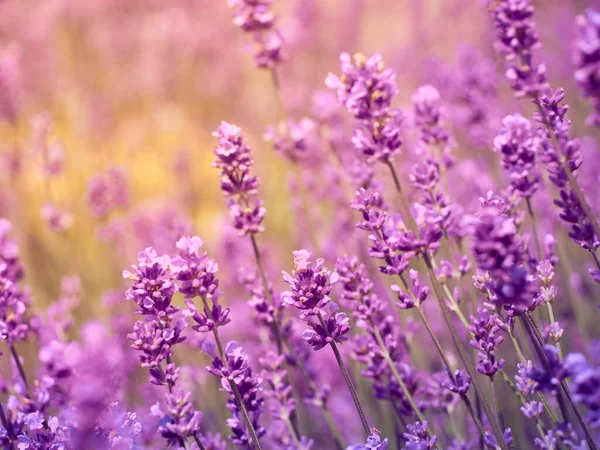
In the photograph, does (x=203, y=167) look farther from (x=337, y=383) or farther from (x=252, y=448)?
(x=252, y=448)

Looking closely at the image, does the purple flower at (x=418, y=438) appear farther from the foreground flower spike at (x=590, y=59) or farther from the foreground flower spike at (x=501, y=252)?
the foreground flower spike at (x=590, y=59)

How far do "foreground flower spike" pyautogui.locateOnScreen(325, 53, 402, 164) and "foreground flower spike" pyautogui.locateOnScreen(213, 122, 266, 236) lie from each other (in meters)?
0.34

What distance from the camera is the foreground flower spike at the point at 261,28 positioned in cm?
216

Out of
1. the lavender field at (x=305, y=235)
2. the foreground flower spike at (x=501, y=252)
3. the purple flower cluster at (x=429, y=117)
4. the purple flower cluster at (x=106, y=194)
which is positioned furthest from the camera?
the purple flower cluster at (x=106, y=194)

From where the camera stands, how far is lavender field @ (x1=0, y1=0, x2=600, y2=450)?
1.44 m

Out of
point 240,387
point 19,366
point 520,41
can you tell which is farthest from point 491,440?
point 19,366

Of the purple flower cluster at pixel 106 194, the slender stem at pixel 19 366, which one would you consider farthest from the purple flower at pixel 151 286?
Result: the purple flower cluster at pixel 106 194

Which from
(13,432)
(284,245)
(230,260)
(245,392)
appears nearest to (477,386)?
(245,392)

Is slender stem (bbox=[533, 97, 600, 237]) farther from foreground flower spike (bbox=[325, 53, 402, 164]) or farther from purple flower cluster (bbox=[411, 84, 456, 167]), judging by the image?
purple flower cluster (bbox=[411, 84, 456, 167])

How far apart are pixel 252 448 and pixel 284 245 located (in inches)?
111

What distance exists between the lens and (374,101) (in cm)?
158

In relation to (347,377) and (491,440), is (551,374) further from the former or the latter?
(347,377)

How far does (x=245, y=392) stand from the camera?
1.50 m

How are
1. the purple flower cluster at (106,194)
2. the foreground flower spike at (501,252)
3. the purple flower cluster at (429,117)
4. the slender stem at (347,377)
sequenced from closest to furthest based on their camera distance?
the foreground flower spike at (501,252)
the slender stem at (347,377)
the purple flower cluster at (429,117)
the purple flower cluster at (106,194)
